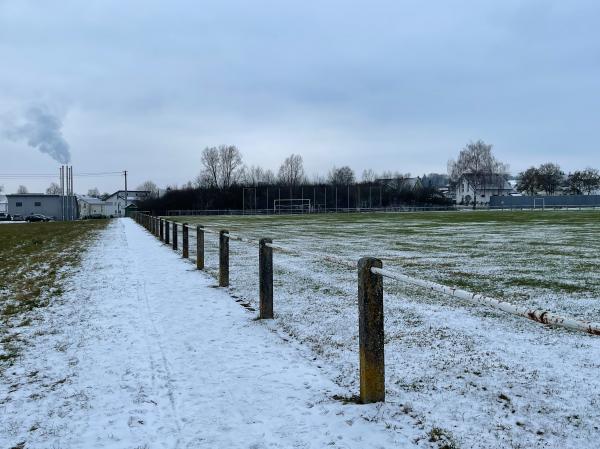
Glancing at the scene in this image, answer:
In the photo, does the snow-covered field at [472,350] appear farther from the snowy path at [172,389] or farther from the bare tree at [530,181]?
the bare tree at [530,181]

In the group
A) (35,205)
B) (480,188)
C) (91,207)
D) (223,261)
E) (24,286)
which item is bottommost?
(91,207)

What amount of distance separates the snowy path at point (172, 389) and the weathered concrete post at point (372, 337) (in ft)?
0.48

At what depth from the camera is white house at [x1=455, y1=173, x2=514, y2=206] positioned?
351ft

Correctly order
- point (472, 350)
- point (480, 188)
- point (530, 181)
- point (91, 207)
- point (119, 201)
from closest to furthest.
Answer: point (472, 350) < point (480, 188) < point (530, 181) < point (91, 207) < point (119, 201)

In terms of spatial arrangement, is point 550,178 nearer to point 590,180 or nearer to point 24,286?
point 590,180

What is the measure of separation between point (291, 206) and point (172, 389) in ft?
311

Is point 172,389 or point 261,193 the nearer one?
point 172,389

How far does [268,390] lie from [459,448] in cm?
163

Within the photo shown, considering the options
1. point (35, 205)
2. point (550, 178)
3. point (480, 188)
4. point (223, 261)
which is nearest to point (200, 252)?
point (223, 261)

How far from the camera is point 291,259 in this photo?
14.3 metres

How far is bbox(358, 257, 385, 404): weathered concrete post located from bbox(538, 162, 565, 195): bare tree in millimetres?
132590

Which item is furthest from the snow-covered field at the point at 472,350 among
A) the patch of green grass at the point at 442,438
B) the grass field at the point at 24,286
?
the grass field at the point at 24,286

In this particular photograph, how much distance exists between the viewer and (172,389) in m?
4.39

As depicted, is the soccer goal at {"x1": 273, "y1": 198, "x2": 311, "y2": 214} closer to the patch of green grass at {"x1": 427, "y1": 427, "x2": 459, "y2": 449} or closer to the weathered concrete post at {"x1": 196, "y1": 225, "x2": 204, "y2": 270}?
the weathered concrete post at {"x1": 196, "y1": 225, "x2": 204, "y2": 270}
